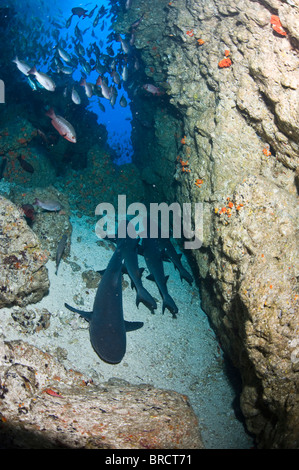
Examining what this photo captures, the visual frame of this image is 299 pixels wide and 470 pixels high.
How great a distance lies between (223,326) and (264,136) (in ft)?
12.8

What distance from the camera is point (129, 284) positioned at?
6.20m

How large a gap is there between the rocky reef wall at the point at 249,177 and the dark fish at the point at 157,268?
0.98 meters

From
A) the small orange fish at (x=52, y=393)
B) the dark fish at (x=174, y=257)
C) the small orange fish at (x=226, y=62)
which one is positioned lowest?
the small orange fish at (x=52, y=393)

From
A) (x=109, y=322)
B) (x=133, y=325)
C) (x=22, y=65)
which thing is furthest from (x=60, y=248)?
(x=22, y=65)

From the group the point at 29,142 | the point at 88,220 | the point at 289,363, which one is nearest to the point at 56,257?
the point at 88,220

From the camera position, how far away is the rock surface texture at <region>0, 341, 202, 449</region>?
256 centimetres

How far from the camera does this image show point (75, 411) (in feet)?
9.67

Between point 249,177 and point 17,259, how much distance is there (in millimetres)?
4247

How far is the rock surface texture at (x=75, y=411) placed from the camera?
8.41ft

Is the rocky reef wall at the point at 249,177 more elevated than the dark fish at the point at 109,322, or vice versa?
the rocky reef wall at the point at 249,177

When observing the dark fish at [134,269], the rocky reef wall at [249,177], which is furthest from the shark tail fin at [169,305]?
the rocky reef wall at [249,177]

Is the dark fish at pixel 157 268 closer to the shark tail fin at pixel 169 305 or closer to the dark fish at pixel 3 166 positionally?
the shark tail fin at pixel 169 305

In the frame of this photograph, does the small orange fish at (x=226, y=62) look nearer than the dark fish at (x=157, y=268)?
Yes

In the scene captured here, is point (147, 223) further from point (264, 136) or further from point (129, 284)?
point (264, 136)
